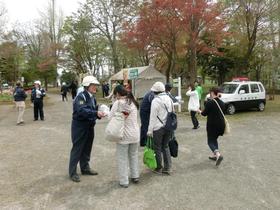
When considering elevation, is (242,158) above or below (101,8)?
below

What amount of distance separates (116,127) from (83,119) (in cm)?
67

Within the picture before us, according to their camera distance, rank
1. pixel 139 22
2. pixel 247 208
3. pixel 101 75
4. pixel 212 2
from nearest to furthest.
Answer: pixel 247 208 → pixel 212 2 → pixel 139 22 → pixel 101 75

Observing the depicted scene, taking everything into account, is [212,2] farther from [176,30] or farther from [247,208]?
[247,208]

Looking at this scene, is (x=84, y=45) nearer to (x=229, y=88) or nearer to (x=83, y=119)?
(x=229, y=88)

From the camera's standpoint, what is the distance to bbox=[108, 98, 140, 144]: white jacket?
16.8 ft

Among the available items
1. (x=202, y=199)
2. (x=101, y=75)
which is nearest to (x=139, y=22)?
(x=202, y=199)

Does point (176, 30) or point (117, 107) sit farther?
point (176, 30)

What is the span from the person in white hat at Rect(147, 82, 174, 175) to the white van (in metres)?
10.6

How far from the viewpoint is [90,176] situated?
5777mm

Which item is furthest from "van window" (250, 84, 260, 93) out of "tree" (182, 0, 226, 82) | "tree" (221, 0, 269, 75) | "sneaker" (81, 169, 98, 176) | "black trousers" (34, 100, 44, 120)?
"sneaker" (81, 169, 98, 176)

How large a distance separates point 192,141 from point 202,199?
442 centimetres


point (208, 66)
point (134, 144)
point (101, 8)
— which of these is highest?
point (101, 8)

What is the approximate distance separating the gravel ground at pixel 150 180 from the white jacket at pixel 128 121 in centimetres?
80

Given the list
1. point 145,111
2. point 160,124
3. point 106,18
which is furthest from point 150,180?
point 106,18
